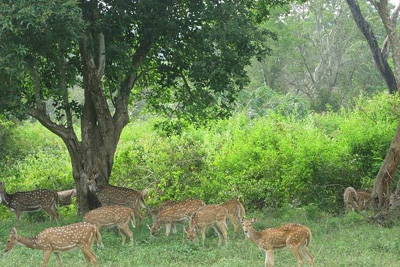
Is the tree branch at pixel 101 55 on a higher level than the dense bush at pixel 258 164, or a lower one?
higher

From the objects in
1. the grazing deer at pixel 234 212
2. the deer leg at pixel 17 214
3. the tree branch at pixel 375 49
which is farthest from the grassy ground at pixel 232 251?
the tree branch at pixel 375 49

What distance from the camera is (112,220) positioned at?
41.1 feet

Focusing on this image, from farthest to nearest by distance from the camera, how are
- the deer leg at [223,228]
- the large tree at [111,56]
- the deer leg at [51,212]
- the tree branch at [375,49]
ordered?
1. the tree branch at [375,49]
2. the deer leg at [51,212]
3. the deer leg at [223,228]
4. the large tree at [111,56]

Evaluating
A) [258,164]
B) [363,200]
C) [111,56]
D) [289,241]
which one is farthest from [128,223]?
[258,164]

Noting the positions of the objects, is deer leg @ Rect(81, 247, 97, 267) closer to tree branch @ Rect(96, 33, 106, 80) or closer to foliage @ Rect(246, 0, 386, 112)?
tree branch @ Rect(96, 33, 106, 80)

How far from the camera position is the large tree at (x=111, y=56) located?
11650 millimetres

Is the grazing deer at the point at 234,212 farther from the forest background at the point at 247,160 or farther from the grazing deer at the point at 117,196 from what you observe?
the forest background at the point at 247,160

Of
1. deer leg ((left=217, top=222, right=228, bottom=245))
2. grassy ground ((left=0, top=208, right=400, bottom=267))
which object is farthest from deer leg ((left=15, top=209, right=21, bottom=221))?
deer leg ((left=217, top=222, right=228, bottom=245))

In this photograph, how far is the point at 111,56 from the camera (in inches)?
559

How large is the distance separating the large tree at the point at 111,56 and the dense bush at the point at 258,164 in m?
2.47

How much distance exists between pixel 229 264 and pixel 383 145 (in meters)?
7.99

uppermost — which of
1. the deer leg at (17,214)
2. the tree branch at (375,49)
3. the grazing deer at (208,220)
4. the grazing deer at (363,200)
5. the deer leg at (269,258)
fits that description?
the tree branch at (375,49)

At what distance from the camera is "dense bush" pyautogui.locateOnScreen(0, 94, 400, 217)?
55.8 feet

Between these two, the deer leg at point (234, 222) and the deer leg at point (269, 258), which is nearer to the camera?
the deer leg at point (269, 258)
